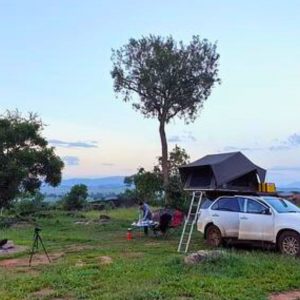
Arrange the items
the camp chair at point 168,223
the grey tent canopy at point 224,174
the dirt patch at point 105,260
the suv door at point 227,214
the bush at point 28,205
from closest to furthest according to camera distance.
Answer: the dirt patch at point 105,260
the suv door at point 227,214
the grey tent canopy at point 224,174
the camp chair at point 168,223
the bush at point 28,205

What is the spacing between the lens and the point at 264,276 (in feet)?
33.6

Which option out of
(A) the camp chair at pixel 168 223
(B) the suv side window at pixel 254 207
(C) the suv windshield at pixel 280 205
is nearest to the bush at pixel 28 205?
(A) the camp chair at pixel 168 223

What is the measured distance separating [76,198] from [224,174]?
2956 cm

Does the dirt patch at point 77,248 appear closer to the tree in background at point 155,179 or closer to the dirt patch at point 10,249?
the dirt patch at point 10,249

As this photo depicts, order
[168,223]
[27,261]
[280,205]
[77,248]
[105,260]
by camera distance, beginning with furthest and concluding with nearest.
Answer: [168,223], [77,248], [280,205], [27,261], [105,260]

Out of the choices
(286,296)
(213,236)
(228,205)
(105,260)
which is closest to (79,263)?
(105,260)

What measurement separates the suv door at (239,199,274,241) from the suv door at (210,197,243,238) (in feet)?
0.94

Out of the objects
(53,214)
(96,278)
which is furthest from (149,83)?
(96,278)

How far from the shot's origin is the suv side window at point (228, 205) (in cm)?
1587

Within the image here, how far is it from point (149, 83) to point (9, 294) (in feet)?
80.5

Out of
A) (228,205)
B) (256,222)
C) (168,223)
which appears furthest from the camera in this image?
(168,223)

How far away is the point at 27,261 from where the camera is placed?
14508 mm

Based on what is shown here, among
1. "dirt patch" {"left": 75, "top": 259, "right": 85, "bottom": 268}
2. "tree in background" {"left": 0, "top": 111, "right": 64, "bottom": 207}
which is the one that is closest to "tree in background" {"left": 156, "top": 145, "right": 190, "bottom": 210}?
"tree in background" {"left": 0, "top": 111, "right": 64, "bottom": 207}

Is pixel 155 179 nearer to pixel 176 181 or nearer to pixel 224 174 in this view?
pixel 176 181
